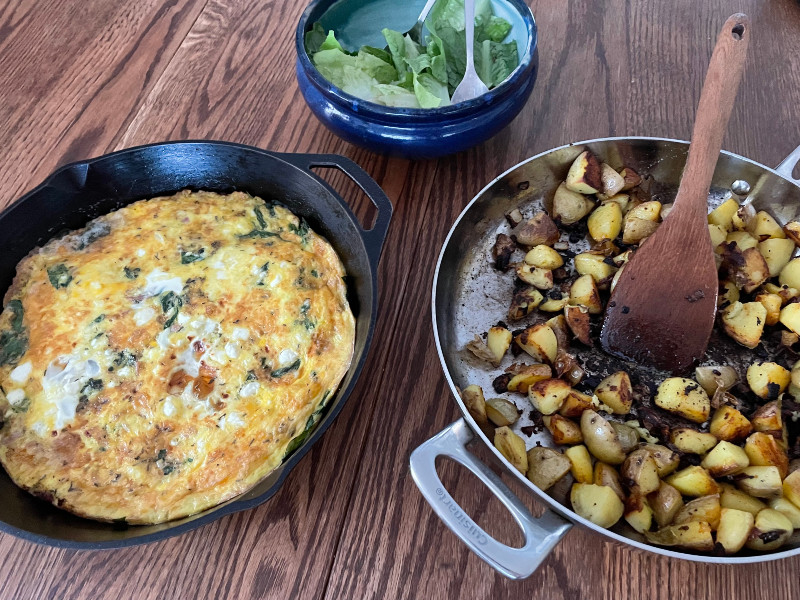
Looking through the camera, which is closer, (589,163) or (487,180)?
(589,163)

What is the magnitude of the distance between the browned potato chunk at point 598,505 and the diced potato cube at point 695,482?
0.11 m

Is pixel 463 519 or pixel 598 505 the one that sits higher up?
pixel 463 519

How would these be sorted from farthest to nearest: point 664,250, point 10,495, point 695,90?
point 695,90
point 664,250
point 10,495

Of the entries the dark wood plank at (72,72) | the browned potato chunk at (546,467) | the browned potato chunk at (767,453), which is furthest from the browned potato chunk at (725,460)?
the dark wood plank at (72,72)

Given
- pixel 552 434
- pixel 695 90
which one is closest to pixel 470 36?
pixel 695 90

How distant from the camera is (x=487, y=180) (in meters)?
1.42

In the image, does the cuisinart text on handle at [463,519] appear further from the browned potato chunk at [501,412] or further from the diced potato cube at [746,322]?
the diced potato cube at [746,322]

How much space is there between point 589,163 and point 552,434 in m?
0.59

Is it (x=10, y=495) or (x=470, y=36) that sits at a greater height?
(x=470, y=36)

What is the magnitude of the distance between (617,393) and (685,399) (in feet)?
0.38

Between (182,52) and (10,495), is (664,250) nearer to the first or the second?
(10,495)

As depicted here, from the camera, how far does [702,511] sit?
87 cm

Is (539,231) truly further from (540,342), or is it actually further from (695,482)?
(695,482)

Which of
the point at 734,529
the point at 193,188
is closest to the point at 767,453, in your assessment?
the point at 734,529
